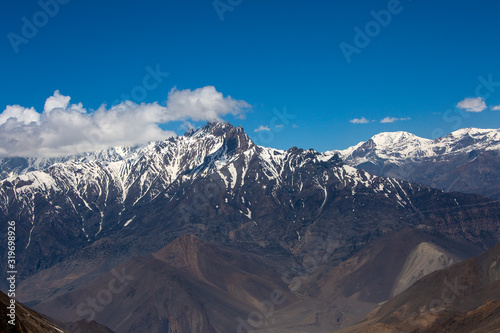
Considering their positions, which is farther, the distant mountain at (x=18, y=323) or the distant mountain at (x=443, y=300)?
the distant mountain at (x=443, y=300)

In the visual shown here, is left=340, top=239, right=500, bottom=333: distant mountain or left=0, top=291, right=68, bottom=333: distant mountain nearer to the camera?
left=0, top=291, right=68, bottom=333: distant mountain

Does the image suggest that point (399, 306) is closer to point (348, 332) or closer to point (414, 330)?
point (348, 332)

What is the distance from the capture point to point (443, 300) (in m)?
186

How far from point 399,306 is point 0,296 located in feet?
470

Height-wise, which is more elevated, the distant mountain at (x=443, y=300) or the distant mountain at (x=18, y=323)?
the distant mountain at (x=18, y=323)

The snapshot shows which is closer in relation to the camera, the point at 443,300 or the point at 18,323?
the point at 18,323

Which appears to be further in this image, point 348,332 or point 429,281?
point 429,281

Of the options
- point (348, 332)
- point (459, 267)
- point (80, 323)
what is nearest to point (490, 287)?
point (459, 267)

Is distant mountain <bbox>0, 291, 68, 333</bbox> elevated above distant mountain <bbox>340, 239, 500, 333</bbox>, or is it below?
above

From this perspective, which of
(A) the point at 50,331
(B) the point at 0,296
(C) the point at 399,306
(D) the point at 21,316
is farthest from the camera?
(C) the point at 399,306

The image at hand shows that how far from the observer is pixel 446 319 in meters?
149

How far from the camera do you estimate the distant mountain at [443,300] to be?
15338 centimetres

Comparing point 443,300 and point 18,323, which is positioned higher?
point 18,323

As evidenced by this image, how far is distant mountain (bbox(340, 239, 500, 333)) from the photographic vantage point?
15338 centimetres
